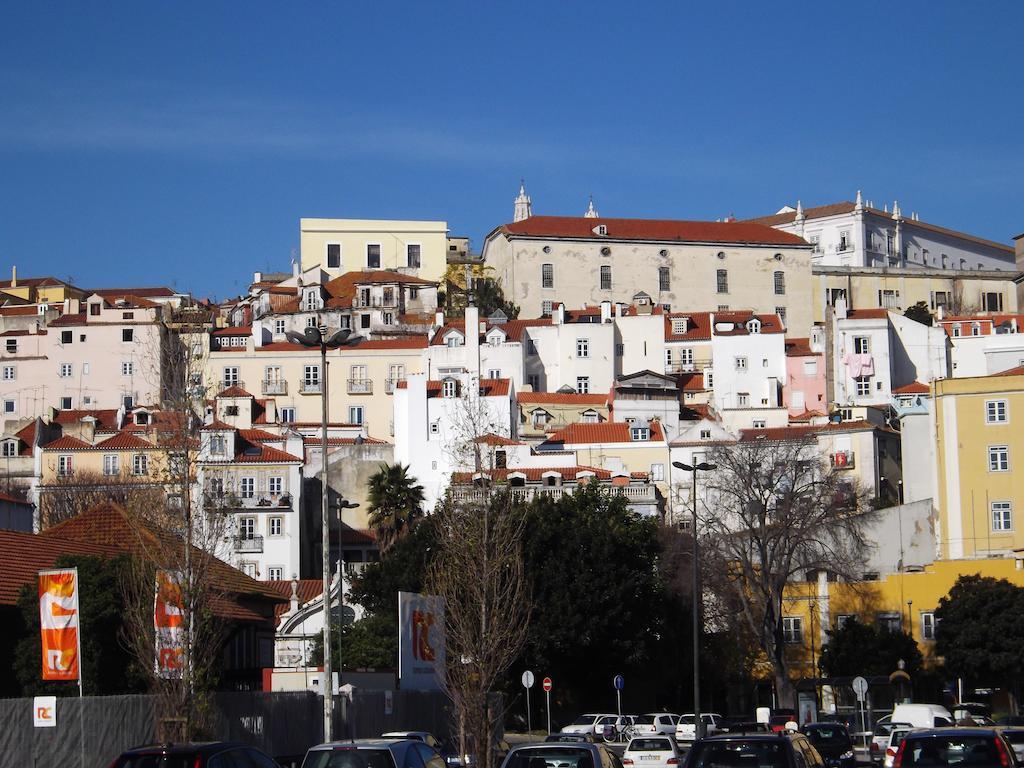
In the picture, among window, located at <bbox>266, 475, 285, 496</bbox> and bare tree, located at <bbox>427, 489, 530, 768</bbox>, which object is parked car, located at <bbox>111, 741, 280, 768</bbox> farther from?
window, located at <bbox>266, 475, 285, 496</bbox>

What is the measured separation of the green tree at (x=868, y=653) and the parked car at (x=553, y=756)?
4760 cm

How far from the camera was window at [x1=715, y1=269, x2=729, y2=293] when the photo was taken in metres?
137

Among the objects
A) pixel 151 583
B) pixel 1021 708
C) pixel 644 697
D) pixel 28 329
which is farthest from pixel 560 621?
pixel 28 329

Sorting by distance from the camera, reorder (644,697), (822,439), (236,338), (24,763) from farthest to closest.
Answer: (236,338) → (822,439) → (644,697) → (24,763)

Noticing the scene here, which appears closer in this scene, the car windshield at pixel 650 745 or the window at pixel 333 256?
the car windshield at pixel 650 745

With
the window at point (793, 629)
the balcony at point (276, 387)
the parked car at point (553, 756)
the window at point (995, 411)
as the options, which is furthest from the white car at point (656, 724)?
the balcony at point (276, 387)

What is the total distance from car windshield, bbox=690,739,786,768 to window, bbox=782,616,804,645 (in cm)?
5501

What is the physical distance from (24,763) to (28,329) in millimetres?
106208

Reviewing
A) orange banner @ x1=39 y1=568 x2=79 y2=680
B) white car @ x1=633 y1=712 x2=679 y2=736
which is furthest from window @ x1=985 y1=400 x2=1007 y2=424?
orange banner @ x1=39 y1=568 x2=79 y2=680

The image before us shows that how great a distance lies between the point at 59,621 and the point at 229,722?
478cm

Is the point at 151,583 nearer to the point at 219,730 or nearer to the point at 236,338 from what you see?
the point at 219,730

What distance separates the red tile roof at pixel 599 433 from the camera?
330 ft

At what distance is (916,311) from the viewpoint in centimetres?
13675

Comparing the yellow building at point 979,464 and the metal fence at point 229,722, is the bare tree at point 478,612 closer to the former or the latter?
the metal fence at point 229,722
